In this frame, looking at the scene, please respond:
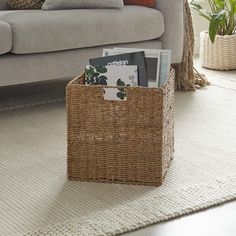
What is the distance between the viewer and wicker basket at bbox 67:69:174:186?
1.64m

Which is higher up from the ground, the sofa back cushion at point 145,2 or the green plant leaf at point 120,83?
the green plant leaf at point 120,83

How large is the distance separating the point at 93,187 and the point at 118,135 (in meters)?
0.17

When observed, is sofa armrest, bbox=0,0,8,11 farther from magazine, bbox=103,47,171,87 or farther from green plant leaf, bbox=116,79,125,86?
green plant leaf, bbox=116,79,125,86

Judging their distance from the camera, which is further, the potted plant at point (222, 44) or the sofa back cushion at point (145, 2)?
the potted plant at point (222, 44)

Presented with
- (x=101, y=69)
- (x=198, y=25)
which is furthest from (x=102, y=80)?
(x=198, y=25)

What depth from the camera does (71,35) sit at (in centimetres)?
244

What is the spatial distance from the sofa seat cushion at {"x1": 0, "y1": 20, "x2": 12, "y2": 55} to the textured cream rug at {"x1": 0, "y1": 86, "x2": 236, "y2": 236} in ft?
1.02

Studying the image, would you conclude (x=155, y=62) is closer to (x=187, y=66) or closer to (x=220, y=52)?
(x=187, y=66)

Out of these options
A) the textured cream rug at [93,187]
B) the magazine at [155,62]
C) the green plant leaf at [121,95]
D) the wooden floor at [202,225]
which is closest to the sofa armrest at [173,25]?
the textured cream rug at [93,187]

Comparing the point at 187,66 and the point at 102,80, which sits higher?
the point at 102,80

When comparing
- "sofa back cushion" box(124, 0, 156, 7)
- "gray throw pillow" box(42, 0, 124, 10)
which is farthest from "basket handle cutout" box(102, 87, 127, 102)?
"sofa back cushion" box(124, 0, 156, 7)

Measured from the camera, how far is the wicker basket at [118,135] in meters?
1.64

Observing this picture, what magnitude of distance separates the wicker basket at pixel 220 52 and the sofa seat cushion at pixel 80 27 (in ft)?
2.63

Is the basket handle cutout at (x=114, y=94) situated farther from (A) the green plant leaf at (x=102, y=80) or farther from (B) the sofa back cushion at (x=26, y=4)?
(B) the sofa back cushion at (x=26, y=4)
